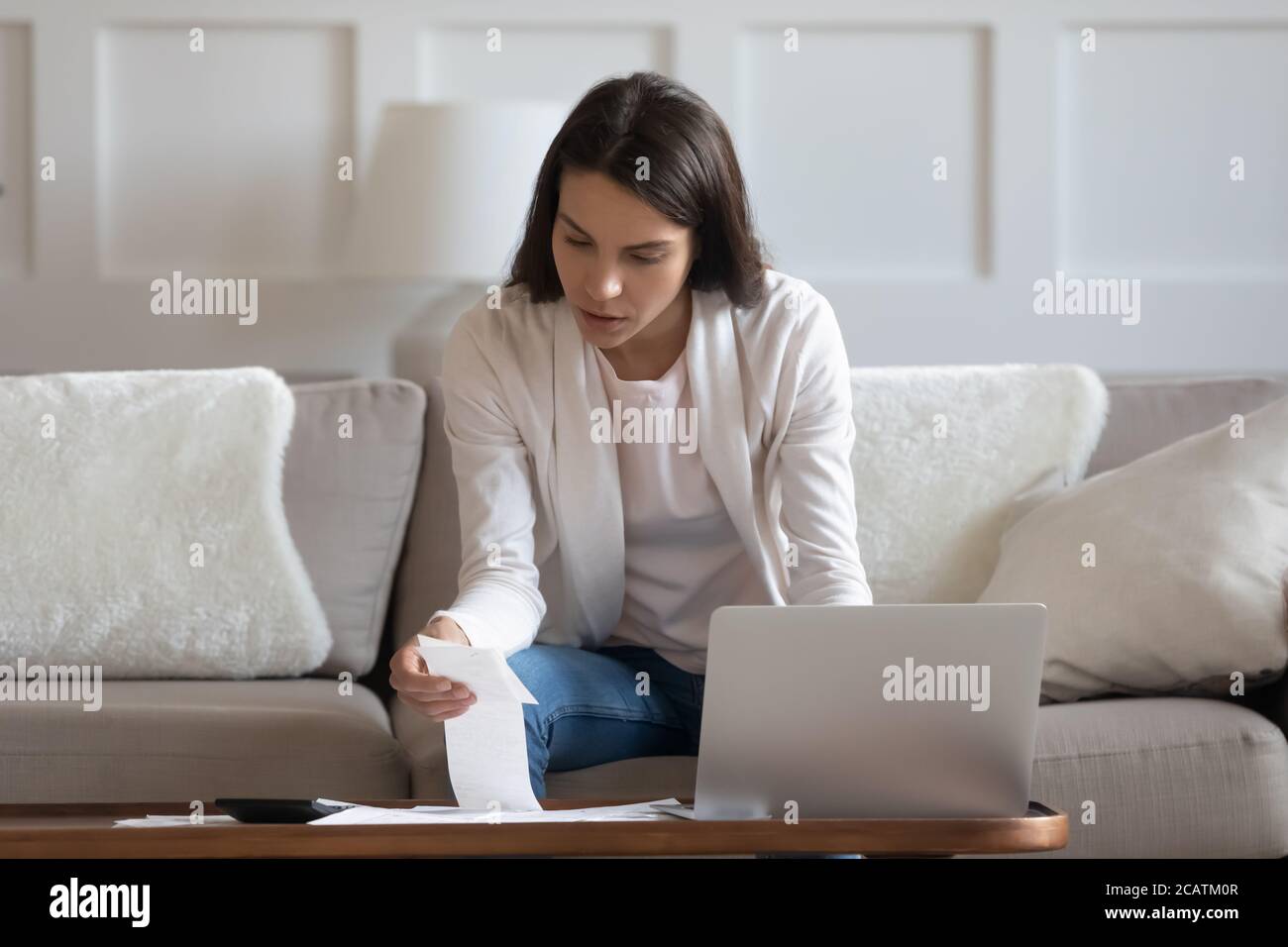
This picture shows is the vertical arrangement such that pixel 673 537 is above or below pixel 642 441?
below

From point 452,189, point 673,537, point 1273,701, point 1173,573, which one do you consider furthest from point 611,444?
point 452,189

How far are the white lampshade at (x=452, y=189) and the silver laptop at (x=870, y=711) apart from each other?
1504mm

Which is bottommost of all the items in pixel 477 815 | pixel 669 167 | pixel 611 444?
pixel 477 815

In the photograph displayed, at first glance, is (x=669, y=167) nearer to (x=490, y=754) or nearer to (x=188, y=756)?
(x=490, y=754)

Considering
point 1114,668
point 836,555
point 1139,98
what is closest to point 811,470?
point 836,555

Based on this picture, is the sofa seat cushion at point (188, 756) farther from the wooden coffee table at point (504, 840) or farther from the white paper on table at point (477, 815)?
the wooden coffee table at point (504, 840)

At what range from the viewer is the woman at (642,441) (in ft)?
4.82

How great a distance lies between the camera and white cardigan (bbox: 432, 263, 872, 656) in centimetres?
155

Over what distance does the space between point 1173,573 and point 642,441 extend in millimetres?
610

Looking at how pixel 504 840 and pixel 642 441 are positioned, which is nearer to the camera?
pixel 504 840

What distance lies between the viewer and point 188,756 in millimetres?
1577

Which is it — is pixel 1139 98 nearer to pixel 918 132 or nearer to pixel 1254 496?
pixel 918 132

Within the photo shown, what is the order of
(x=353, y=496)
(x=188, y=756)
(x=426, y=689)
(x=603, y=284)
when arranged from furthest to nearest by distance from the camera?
(x=353, y=496)
(x=188, y=756)
(x=603, y=284)
(x=426, y=689)

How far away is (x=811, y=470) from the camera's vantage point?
1558mm
